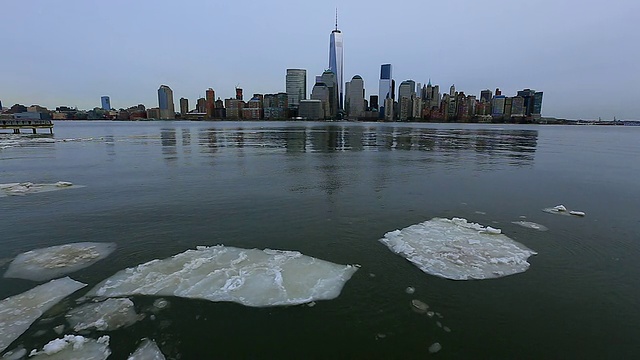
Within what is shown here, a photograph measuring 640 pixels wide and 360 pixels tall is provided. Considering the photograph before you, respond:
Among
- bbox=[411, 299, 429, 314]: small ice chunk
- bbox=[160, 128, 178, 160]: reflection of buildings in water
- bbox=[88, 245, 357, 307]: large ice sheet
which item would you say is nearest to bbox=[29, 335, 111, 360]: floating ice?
bbox=[88, 245, 357, 307]: large ice sheet

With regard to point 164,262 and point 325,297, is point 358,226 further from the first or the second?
point 164,262

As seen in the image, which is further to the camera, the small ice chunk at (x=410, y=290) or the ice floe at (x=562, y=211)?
the ice floe at (x=562, y=211)

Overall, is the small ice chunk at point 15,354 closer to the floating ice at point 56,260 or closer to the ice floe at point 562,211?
the floating ice at point 56,260

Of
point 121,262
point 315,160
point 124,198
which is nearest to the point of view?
point 121,262

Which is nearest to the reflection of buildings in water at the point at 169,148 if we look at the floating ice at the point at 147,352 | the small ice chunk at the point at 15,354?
the small ice chunk at the point at 15,354

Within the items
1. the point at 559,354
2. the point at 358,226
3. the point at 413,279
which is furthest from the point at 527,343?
the point at 358,226

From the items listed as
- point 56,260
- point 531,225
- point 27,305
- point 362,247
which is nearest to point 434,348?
point 362,247

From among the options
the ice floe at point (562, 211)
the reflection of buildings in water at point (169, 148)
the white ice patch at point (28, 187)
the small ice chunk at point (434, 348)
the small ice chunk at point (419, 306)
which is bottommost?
the small ice chunk at point (434, 348)
